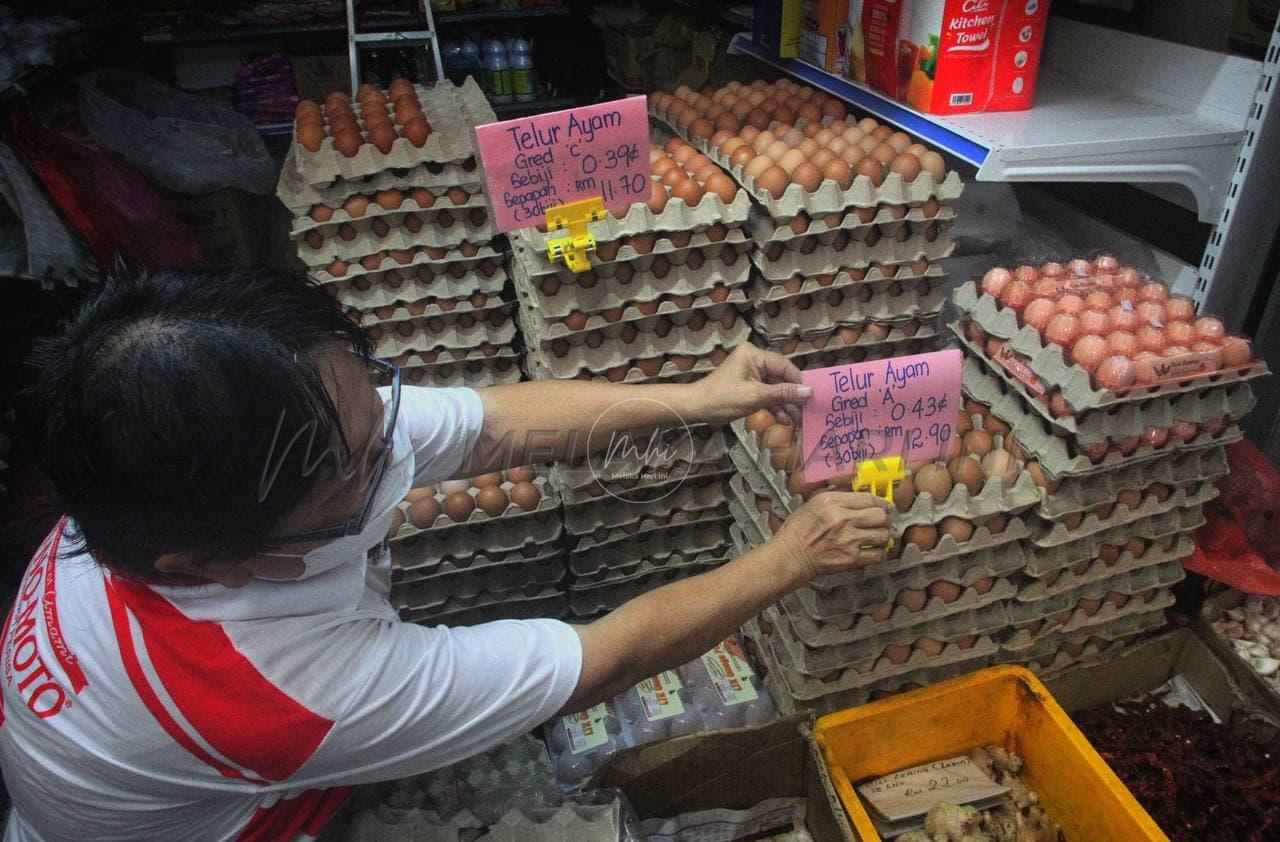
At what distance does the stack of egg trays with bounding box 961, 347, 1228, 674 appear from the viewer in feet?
5.37

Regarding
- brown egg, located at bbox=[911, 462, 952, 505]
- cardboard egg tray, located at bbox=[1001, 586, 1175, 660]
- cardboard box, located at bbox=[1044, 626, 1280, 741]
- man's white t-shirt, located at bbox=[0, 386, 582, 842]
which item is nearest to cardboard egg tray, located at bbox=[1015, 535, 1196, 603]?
cardboard egg tray, located at bbox=[1001, 586, 1175, 660]

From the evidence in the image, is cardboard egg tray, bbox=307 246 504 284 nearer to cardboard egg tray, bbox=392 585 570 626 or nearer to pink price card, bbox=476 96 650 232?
pink price card, bbox=476 96 650 232

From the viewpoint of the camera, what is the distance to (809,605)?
163cm

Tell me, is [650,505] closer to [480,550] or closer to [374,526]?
[480,550]

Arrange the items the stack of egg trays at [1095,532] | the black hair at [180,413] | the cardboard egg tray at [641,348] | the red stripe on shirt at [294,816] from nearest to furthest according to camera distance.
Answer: the black hair at [180,413]
the red stripe on shirt at [294,816]
the stack of egg trays at [1095,532]
the cardboard egg tray at [641,348]

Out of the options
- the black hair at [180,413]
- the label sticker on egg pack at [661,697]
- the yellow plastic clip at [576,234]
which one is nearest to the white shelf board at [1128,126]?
the yellow plastic clip at [576,234]

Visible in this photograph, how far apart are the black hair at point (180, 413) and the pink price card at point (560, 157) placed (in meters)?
0.68

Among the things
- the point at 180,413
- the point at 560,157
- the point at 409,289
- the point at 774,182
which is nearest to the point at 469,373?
the point at 409,289

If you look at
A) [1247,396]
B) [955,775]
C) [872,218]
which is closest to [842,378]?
[872,218]

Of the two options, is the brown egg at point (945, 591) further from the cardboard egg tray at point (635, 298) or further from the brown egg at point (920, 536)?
the cardboard egg tray at point (635, 298)

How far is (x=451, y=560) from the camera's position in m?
2.15

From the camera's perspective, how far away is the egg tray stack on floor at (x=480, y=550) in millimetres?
2055

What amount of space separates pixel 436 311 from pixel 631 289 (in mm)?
626

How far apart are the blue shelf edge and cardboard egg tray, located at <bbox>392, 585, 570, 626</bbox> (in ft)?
5.03
